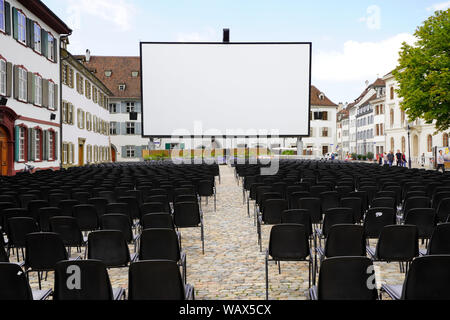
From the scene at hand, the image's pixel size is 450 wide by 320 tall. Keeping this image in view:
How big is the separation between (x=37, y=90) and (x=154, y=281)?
74.8 ft

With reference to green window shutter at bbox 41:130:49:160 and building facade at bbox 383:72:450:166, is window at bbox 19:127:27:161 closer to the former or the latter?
green window shutter at bbox 41:130:49:160

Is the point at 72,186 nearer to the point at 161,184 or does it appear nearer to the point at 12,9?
the point at 161,184

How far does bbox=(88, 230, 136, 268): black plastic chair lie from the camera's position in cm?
494

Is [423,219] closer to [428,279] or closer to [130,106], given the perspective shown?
[428,279]

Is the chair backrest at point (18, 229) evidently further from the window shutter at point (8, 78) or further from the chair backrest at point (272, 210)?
the window shutter at point (8, 78)

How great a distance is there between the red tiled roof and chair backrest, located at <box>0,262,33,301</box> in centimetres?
5214

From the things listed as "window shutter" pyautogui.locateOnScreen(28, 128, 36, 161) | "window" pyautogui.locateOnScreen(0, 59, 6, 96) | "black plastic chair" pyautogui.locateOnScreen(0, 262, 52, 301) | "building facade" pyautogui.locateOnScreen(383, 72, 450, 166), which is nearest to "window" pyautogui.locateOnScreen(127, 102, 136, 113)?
"building facade" pyautogui.locateOnScreen(383, 72, 450, 166)

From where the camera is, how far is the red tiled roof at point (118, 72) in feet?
180

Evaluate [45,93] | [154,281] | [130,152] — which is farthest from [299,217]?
[130,152]

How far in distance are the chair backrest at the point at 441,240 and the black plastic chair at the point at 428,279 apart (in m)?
1.65

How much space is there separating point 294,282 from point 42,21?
928 inches

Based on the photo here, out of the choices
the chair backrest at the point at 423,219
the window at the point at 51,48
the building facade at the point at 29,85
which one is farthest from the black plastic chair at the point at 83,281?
the window at the point at 51,48

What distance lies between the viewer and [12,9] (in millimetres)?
20328

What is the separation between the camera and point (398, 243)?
16.4ft
